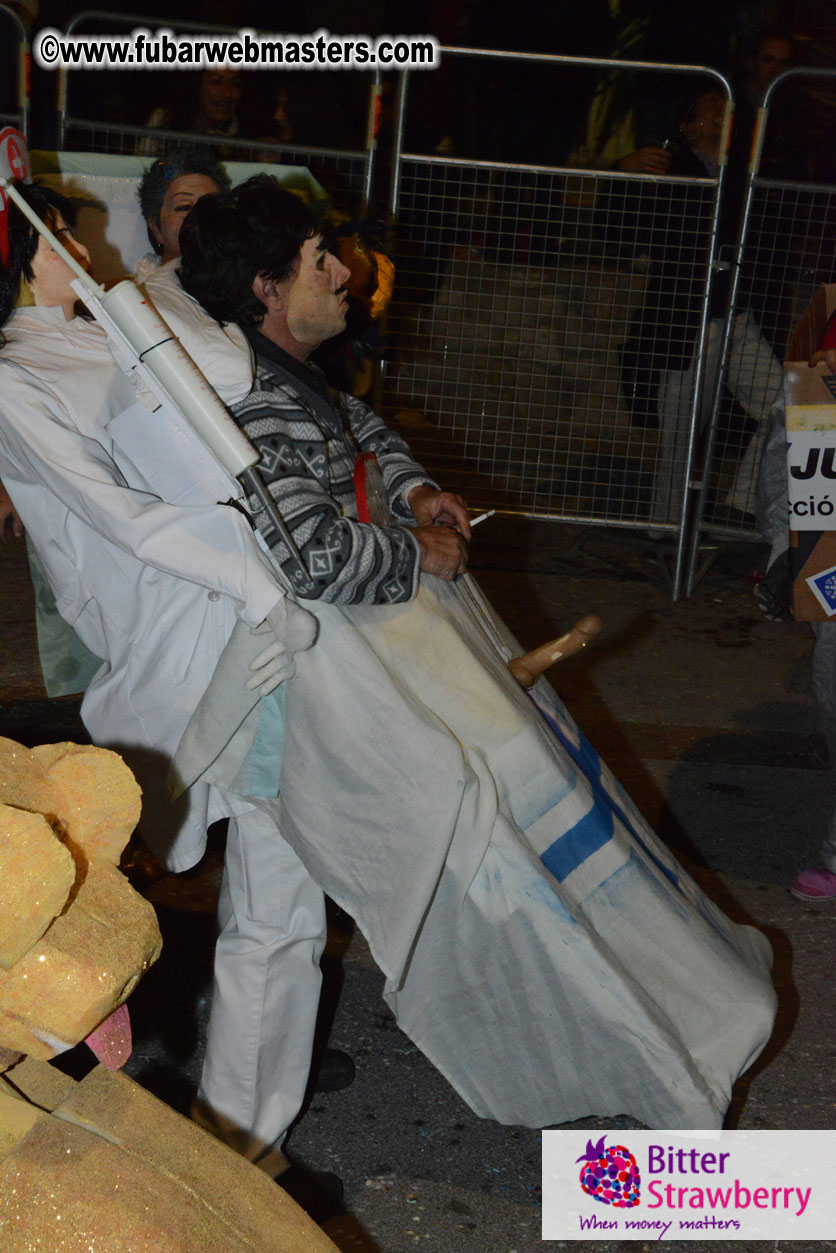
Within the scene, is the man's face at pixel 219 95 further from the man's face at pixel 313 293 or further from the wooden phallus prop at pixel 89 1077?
the wooden phallus prop at pixel 89 1077

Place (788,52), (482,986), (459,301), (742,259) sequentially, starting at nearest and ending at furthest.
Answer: (482,986) < (742,259) < (788,52) < (459,301)

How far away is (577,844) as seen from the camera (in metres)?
2.55

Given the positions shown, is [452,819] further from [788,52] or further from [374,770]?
[788,52]

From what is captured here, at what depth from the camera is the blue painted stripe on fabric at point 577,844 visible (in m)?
2.52

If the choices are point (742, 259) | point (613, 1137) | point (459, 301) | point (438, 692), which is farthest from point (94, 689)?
point (459, 301)

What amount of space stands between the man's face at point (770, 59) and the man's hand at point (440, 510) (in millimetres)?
5219

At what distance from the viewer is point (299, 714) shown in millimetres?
2449

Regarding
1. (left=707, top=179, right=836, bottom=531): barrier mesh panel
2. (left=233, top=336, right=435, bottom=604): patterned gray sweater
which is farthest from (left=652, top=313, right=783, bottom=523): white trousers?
(left=233, top=336, right=435, bottom=604): patterned gray sweater

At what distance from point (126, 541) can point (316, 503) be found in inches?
14.1

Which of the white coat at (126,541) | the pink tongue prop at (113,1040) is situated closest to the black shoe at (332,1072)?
the white coat at (126,541)

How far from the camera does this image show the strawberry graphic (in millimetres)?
2758

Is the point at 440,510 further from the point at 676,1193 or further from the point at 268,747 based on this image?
the point at 676,1193

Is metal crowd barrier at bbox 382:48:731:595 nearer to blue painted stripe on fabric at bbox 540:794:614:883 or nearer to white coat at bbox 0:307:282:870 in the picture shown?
white coat at bbox 0:307:282:870

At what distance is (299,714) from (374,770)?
0.60 ft
